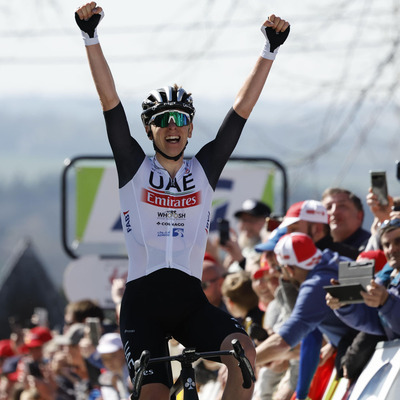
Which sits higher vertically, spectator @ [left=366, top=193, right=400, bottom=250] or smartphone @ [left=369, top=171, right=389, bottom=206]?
smartphone @ [left=369, top=171, right=389, bottom=206]

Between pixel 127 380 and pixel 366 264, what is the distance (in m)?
4.21

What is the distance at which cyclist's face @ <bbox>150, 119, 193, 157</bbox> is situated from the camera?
712cm

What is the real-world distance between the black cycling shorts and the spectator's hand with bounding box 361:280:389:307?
3.51 feet

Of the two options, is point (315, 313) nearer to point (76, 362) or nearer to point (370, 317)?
point (370, 317)

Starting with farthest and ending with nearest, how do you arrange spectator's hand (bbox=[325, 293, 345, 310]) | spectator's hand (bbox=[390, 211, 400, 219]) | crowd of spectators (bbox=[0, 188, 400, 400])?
spectator's hand (bbox=[390, 211, 400, 219])
crowd of spectators (bbox=[0, 188, 400, 400])
spectator's hand (bbox=[325, 293, 345, 310])

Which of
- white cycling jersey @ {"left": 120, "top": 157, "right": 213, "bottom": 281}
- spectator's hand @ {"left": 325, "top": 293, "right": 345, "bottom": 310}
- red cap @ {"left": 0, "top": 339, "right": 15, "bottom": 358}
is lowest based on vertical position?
red cap @ {"left": 0, "top": 339, "right": 15, "bottom": 358}

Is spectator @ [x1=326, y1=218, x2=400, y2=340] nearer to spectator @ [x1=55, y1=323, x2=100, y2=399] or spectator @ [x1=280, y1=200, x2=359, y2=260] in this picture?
spectator @ [x1=280, y1=200, x2=359, y2=260]

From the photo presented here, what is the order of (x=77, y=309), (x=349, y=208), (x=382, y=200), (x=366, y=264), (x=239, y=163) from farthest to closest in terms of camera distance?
(x=239, y=163) < (x=77, y=309) < (x=349, y=208) < (x=382, y=200) < (x=366, y=264)

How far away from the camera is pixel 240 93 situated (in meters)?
7.35

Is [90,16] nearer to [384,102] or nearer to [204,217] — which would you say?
[204,217]

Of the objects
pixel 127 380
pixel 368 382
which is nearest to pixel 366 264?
pixel 368 382

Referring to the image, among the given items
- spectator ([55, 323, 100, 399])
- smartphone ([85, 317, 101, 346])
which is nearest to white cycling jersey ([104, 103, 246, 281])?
smartphone ([85, 317, 101, 346])

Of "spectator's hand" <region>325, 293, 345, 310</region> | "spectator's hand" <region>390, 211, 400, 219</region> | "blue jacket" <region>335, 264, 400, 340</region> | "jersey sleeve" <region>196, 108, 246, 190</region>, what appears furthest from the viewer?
"spectator's hand" <region>390, 211, 400, 219</region>

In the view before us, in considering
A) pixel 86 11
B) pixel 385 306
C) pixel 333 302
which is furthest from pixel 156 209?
pixel 385 306
